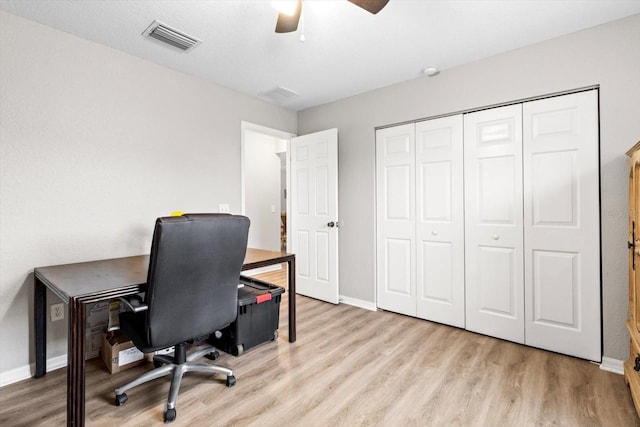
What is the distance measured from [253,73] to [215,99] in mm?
530

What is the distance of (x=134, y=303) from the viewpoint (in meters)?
1.57

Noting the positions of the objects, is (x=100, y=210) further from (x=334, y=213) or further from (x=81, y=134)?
(x=334, y=213)

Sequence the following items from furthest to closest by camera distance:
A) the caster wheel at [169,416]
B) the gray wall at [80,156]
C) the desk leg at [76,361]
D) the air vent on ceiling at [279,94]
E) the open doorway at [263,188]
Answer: the open doorway at [263,188], the air vent on ceiling at [279,94], the gray wall at [80,156], the caster wheel at [169,416], the desk leg at [76,361]

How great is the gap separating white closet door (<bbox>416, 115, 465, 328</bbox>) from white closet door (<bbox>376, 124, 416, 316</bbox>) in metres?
0.08

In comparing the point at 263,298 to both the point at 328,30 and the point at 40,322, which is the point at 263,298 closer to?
the point at 40,322

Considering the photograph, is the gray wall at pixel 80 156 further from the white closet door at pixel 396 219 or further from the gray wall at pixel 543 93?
the white closet door at pixel 396 219

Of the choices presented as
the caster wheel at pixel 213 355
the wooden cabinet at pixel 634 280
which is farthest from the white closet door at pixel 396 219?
the caster wheel at pixel 213 355

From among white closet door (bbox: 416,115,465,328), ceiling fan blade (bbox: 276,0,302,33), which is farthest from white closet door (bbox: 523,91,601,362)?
ceiling fan blade (bbox: 276,0,302,33)

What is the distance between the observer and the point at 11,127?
2037mm

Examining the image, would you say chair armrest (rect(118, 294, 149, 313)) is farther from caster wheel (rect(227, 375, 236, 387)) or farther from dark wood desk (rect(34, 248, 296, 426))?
caster wheel (rect(227, 375, 236, 387))

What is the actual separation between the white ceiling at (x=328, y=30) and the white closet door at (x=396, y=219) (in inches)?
26.7

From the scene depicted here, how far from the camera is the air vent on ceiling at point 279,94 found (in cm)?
335

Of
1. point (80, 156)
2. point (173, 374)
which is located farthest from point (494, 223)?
point (80, 156)

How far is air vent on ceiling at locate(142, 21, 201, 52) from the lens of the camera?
2.20 metres
